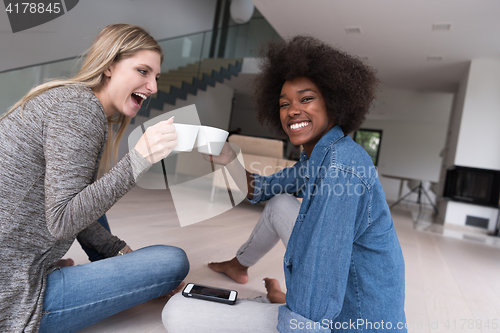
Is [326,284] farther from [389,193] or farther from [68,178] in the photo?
[389,193]

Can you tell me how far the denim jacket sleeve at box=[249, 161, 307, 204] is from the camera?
1.20 metres

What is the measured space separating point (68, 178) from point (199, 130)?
0.28 metres

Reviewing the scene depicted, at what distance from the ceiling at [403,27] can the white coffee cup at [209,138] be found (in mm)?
3408

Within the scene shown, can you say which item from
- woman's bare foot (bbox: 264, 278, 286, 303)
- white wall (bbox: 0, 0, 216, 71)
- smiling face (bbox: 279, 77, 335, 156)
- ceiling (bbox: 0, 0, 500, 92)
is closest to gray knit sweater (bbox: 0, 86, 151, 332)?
smiling face (bbox: 279, 77, 335, 156)

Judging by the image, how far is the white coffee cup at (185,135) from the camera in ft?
2.12

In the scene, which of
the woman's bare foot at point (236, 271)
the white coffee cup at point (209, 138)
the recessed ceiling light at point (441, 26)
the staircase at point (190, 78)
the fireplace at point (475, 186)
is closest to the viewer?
the white coffee cup at point (209, 138)

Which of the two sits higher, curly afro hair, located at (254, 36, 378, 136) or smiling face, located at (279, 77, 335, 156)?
curly afro hair, located at (254, 36, 378, 136)

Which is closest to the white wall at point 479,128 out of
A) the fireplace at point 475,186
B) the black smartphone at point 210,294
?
the fireplace at point 475,186

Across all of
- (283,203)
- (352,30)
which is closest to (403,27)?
(352,30)

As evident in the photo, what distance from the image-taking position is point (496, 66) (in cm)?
496

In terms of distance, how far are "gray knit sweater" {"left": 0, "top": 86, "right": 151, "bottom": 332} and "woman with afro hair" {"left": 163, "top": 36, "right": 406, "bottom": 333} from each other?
33 centimetres

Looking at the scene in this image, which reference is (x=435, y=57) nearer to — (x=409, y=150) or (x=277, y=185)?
(x=277, y=185)

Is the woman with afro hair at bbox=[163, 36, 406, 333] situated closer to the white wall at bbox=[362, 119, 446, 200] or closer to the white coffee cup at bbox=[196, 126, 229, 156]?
the white coffee cup at bbox=[196, 126, 229, 156]

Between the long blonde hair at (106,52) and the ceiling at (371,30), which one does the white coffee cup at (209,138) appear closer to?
the long blonde hair at (106,52)
